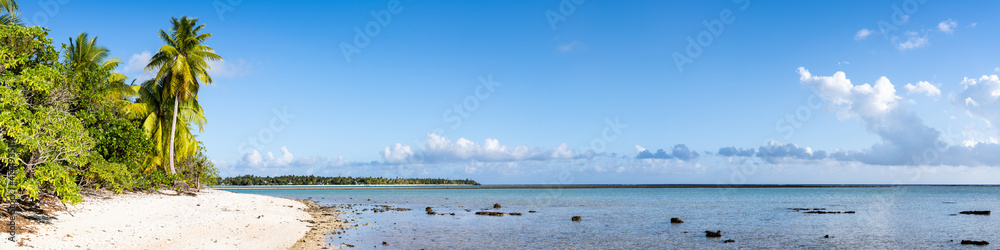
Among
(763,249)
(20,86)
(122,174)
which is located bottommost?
(763,249)

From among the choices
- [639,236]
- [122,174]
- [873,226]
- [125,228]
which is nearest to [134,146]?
[122,174]

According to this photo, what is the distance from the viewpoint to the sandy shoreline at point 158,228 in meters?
17.5

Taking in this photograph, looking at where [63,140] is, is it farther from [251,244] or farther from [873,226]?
[873,226]

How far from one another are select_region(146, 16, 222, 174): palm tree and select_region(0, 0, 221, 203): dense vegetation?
75 mm

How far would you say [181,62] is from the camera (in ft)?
133

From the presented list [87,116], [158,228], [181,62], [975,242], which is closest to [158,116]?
[181,62]

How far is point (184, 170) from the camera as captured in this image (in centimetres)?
4806

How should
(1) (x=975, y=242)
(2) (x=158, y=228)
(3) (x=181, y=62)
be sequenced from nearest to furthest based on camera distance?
(2) (x=158, y=228) < (1) (x=975, y=242) < (3) (x=181, y=62)

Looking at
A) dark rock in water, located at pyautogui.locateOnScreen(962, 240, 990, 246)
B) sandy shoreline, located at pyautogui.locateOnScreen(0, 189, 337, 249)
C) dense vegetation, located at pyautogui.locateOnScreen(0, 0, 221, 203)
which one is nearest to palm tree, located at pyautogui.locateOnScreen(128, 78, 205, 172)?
dense vegetation, located at pyautogui.locateOnScreen(0, 0, 221, 203)

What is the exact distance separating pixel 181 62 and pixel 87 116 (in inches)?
745

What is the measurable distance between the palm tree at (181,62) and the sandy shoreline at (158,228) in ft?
→ 36.4

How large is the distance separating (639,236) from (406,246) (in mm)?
13692

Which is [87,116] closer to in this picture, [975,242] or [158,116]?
[158,116]

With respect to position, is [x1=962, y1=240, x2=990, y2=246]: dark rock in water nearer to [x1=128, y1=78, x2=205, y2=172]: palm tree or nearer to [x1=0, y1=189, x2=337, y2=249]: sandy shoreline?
[x1=0, y1=189, x2=337, y2=249]: sandy shoreline
